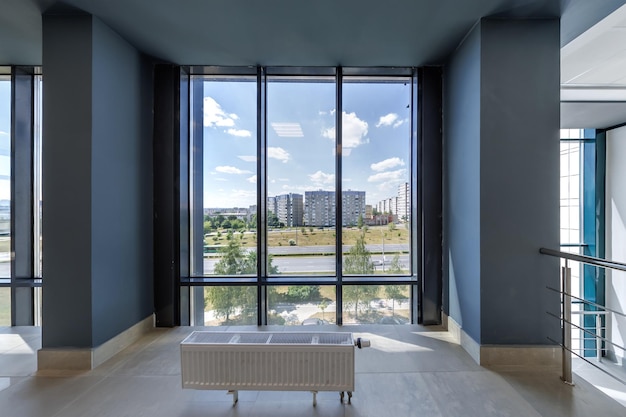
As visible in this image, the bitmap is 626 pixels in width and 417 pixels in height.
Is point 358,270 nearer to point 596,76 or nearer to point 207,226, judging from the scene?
point 207,226

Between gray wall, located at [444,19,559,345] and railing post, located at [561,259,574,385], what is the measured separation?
16 centimetres

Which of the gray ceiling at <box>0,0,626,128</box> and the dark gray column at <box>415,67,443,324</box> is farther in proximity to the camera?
the dark gray column at <box>415,67,443,324</box>

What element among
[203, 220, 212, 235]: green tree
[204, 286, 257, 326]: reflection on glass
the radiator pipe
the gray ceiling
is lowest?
[204, 286, 257, 326]: reflection on glass

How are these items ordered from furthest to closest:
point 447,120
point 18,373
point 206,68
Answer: point 206,68 → point 447,120 → point 18,373

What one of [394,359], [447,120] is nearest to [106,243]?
[394,359]

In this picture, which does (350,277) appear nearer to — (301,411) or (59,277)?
(301,411)

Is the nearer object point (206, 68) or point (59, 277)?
point (59, 277)

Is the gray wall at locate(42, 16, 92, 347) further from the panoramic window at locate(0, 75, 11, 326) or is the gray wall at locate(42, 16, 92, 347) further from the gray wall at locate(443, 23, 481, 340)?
the gray wall at locate(443, 23, 481, 340)

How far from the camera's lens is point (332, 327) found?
124 inches

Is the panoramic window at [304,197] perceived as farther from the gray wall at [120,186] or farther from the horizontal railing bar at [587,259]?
the horizontal railing bar at [587,259]

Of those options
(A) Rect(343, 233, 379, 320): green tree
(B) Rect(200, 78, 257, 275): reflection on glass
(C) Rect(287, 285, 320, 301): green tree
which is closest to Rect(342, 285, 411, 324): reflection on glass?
(A) Rect(343, 233, 379, 320): green tree

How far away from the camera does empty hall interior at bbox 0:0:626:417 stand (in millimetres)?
2039

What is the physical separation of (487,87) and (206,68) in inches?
107

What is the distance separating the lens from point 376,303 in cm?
332
